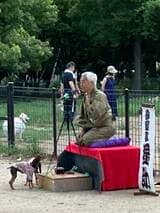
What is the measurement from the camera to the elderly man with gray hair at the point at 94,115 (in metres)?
10.3

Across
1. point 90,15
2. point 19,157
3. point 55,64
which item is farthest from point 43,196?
point 55,64

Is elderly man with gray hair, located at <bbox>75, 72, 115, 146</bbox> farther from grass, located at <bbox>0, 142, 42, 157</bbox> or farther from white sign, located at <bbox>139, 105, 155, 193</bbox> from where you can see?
grass, located at <bbox>0, 142, 42, 157</bbox>

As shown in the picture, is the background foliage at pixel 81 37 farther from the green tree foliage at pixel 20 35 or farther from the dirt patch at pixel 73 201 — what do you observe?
the dirt patch at pixel 73 201

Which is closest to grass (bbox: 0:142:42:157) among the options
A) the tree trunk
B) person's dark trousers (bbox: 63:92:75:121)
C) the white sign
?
person's dark trousers (bbox: 63:92:75:121)

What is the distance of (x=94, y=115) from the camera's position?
1042 centimetres

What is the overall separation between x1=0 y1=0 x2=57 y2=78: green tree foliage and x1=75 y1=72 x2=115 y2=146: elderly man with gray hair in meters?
23.7

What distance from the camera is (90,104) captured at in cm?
1048

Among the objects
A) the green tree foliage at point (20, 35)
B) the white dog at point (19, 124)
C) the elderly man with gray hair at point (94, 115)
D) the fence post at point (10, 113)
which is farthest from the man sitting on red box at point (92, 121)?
the green tree foliage at point (20, 35)

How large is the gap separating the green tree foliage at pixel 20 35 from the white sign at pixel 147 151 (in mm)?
24607

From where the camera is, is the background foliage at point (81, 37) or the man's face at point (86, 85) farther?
the background foliage at point (81, 37)

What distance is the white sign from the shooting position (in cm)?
965

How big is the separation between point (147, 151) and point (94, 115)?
1.13 meters

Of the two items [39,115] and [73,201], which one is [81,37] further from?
[73,201]

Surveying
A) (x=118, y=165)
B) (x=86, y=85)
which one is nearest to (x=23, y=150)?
(x=86, y=85)
